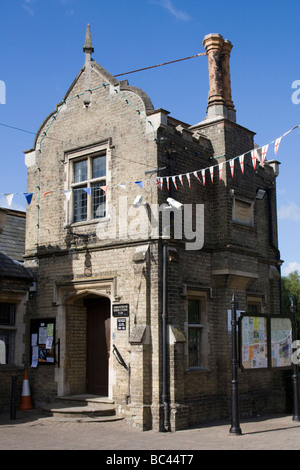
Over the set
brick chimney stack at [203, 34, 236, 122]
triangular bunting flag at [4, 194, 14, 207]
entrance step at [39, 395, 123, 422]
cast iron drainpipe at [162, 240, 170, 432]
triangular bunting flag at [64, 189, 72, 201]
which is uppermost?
brick chimney stack at [203, 34, 236, 122]

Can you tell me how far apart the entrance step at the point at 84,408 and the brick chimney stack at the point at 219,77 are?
822 centimetres

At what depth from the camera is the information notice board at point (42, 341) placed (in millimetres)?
14250

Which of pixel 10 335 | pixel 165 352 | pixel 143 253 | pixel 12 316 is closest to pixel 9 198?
pixel 143 253

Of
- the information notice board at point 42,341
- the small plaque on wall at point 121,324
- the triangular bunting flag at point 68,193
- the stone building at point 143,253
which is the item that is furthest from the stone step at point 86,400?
the triangular bunting flag at point 68,193

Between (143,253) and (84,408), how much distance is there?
3968 millimetres

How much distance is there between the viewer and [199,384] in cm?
1307

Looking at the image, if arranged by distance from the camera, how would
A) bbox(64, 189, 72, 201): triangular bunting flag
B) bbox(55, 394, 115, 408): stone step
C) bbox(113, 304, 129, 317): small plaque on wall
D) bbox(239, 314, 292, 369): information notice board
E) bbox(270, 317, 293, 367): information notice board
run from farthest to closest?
bbox(64, 189, 72, 201): triangular bunting flag, bbox(270, 317, 293, 367): information notice board, bbox(55, 394, 115, 408): stone step, bbox(113, 304, 129, 317): small plaque on wall, bbox(239, 314, 292, 369): information notice board

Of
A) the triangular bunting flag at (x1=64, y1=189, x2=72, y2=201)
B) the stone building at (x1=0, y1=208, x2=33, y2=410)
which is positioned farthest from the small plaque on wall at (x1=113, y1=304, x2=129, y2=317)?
the stone building at (x1=0, y1=208, x2=33, y2=410)

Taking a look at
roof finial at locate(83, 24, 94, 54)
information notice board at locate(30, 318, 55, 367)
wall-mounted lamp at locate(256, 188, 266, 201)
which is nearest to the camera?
information notice board at locate(30, 318, 55, 367)

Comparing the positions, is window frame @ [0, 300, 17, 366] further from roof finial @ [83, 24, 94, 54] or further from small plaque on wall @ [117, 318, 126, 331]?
roof finial @ [83, 24, 94, 54]

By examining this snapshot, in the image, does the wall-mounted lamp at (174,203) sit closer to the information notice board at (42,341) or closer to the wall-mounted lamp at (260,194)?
the wall-mounted lamp at (260,194)

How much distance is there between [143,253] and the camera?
40.8 ft

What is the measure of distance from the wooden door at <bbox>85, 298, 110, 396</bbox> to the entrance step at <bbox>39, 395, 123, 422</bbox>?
510 millimetres

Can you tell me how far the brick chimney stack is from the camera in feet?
49.3
